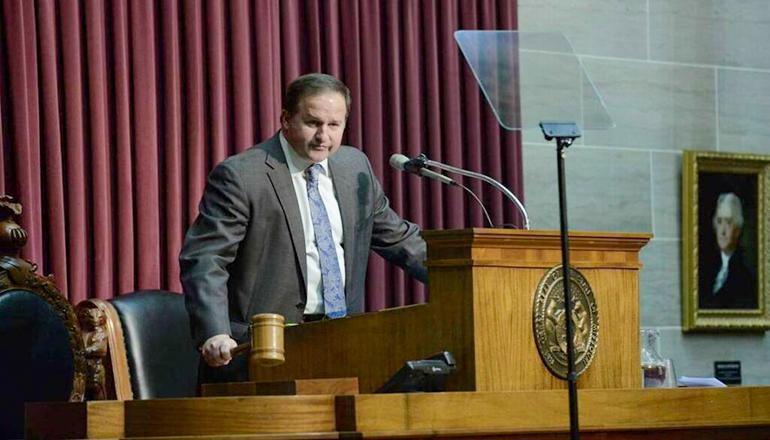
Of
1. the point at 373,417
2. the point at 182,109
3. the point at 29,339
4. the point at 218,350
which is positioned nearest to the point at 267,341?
the point at 373,417

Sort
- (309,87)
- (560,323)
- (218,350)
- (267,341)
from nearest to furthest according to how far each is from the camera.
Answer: (267,341) < (560,323) < (218,350) < (309,87)

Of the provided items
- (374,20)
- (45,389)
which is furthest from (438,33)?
(45,389)

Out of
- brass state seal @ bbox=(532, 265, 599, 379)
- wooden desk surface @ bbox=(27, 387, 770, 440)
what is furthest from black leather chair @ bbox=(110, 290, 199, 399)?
brass state seal @ bbox=(532, 265, 599, 379)

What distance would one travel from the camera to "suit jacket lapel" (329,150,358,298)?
5.19m

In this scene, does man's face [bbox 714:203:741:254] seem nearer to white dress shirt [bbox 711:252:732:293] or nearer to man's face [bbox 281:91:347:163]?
white dress shirt [bbox 711:252:732:293]

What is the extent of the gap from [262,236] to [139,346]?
1034 millimetres

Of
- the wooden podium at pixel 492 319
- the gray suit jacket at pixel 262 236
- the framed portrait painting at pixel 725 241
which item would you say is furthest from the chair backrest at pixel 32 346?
the framed portrait painting at pixel 725 241

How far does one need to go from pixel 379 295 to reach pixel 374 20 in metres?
1.35

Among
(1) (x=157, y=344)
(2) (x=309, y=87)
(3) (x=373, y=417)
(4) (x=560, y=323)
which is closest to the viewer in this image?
(3) (x=373, y=417)

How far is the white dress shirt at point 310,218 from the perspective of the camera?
5.12m

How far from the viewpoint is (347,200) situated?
17.2 ft

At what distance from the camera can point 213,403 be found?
3334mm

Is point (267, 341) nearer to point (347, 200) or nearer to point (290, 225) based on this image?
point (290, 225)

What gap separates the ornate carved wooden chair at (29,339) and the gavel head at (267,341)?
1.96 m
